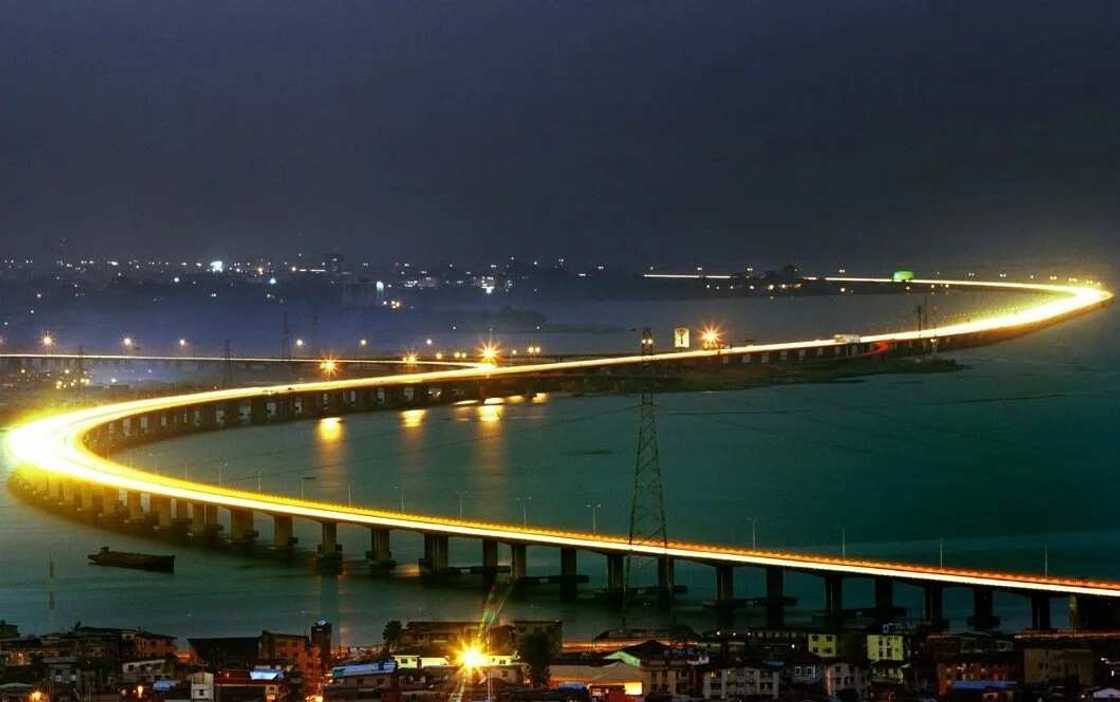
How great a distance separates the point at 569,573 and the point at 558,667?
3.72 meters

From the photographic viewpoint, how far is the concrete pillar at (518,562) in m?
12.8

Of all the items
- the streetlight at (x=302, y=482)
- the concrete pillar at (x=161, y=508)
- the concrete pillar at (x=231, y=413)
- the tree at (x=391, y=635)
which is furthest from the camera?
the concrete pillar at (x=231, y=413)

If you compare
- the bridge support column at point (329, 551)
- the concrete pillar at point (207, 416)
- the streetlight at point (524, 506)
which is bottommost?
the bridge support column at point (329, 551)

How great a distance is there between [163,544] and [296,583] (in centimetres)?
Answer: 250

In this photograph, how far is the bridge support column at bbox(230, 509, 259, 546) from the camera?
15.1 meters

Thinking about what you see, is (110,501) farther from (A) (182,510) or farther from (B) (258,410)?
(B) (258,410)

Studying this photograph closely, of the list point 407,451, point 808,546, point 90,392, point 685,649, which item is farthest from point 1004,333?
point 685,649

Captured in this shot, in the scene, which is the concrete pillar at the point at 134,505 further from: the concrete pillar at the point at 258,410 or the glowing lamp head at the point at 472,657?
the concrete pillar at the point at 258,410

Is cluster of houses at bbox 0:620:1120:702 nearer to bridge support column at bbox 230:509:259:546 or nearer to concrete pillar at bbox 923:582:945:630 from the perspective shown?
concrete pillar at bbox 923:582:945:630

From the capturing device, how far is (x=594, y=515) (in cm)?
1577

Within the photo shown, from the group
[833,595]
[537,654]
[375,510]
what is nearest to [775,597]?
[833,595]

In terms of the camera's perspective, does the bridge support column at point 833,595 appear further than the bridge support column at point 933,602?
Yes

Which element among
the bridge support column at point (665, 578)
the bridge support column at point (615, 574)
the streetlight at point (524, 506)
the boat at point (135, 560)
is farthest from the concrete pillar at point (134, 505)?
the bridge support column at point (665, 578)

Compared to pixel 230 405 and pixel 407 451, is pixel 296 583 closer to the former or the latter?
pixel 407 451
